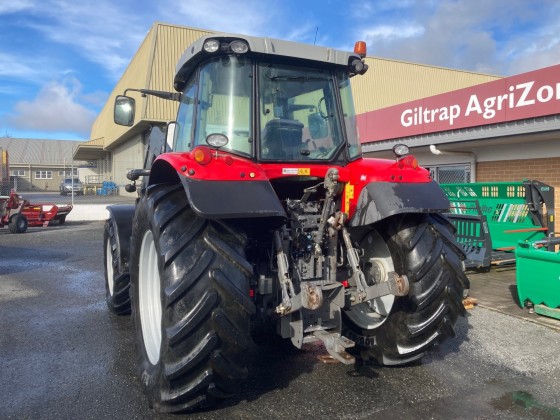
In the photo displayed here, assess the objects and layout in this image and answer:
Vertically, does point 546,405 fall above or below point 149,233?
below

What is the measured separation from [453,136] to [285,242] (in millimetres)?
7488

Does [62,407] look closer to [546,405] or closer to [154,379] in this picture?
[154,379]

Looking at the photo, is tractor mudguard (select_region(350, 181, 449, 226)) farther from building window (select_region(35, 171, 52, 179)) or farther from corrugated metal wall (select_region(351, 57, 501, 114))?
building window (select_region(35, 171, 52, 179))

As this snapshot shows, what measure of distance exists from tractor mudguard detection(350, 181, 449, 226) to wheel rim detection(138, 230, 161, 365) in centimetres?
149

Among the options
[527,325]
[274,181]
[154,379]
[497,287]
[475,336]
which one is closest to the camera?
[154,379]

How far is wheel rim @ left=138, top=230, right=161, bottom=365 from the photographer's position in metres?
3.34

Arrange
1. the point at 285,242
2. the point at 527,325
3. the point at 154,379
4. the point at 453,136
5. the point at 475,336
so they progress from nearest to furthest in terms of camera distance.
→ 1. the point at 154,379
2. the point at 285,242
3. the point at 475,336
4. the point at 527,325
5. the point at 453,136

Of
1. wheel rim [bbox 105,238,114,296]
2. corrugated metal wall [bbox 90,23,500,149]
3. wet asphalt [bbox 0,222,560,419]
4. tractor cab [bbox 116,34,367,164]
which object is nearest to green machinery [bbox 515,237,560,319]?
wet asphalt [bbox 0,222,560,419]

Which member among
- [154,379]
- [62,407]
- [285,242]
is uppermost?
[285,242]

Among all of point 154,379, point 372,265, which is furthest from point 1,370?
point 372,265

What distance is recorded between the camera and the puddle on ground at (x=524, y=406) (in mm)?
2900

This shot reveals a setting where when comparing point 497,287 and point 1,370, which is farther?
point 497,287

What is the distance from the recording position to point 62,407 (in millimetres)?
3020

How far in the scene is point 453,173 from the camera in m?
11.0
